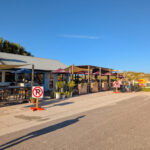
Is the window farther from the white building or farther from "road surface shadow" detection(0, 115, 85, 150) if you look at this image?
"road surface shadow" detection(0, 115, 85, 150)

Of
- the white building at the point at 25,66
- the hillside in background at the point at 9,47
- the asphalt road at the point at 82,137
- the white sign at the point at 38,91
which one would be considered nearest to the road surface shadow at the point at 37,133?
the asphalt road at the point at 82,137

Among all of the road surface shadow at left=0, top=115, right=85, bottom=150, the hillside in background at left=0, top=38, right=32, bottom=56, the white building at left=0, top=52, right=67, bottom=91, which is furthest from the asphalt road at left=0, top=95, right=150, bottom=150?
the hillside in background at left=0, top=38, right=32, bottom=56

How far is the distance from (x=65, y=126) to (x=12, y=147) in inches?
83.7

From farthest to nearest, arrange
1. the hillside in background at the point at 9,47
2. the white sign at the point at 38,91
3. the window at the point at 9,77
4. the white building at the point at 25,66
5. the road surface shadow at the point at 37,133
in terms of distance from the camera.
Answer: the hillside in background at the point at 9,47 → the window at the point at 9,77 → the white building at the point at 25,66 → the white sign at the point at 38,91 → the road surface shadow at the point at 37,133

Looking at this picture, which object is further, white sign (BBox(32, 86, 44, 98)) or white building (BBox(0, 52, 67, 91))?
white building (BBox(0, 52, 67, 91))

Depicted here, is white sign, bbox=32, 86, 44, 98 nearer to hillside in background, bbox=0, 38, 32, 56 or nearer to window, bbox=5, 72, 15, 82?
window, bbox=5, 72, 15, 82

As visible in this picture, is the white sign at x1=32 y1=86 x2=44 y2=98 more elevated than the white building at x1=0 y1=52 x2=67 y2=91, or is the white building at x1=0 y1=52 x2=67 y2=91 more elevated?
the white building at x1=0 y1=52 x2=67 y2=91

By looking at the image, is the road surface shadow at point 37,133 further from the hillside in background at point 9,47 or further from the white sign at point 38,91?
the hillside in background at point 9,47

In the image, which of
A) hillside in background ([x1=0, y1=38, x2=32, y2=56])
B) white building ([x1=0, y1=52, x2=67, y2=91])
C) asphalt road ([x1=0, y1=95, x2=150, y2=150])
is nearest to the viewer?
asphalt road ([x1=0, y1=95, x2=150, y2=150])

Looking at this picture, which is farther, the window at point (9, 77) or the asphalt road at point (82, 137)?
the window at point (9, 77)

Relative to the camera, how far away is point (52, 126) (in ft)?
18.0

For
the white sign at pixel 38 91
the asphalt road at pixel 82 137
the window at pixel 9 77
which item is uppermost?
the window at pixel 9 77

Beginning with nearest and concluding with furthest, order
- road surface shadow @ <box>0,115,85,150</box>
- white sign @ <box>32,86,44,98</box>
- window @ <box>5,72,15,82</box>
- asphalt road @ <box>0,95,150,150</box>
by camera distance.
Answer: asphalt road @ <box>0,95,150,150</box> → road surface shadow @ <box>0,115,85,150</box> → white sign @ <box>32,86,44,98</box> → window @ <box>5,72,15,82</box>

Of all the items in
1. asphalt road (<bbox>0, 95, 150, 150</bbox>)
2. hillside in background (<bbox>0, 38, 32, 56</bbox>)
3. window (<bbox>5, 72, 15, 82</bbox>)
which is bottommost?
asphalt road (<bbox>0, 95, 150, 150</bbox>)
